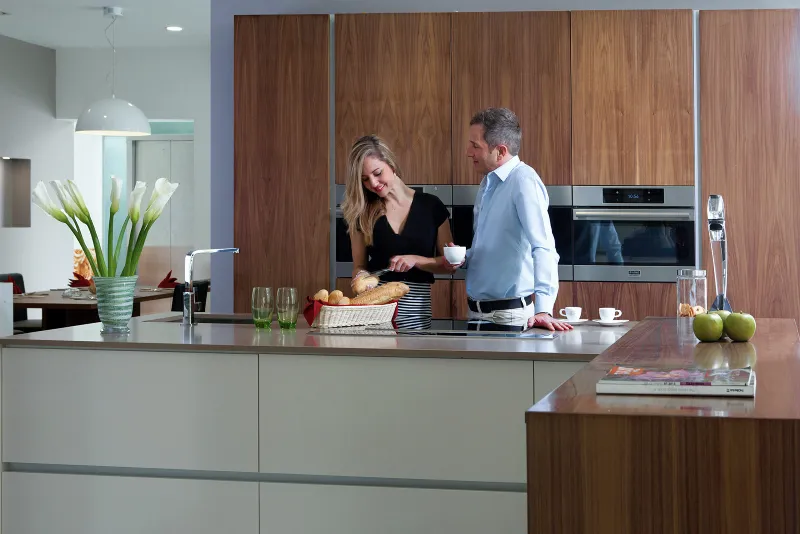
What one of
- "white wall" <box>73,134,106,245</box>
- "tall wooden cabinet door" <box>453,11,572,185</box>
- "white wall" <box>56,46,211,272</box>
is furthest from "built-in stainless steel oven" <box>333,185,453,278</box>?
"white wall" <box>73,134,106,245</box>

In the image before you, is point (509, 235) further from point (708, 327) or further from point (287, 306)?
point (708, 327)

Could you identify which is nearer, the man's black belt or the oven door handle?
the man's black belt

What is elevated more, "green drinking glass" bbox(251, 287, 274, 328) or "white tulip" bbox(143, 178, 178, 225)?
"white tulip" bbox(143, 178, 178, 225)

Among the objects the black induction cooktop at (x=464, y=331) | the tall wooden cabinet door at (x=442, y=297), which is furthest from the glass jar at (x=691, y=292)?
the tall wooden cabinet door at (x=442, y=297)

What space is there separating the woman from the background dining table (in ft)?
8.23

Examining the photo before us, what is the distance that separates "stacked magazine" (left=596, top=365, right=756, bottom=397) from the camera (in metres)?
1.36

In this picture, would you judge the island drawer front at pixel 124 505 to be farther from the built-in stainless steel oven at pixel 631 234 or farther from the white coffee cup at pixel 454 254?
the built-in stainless steel oven at pixel 631 234

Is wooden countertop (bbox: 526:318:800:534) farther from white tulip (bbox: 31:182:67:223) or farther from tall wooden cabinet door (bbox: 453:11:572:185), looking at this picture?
tall wooden cabinet door (bbox: 453:11:572:185)

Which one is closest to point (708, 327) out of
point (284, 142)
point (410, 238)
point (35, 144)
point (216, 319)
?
point (410, 238)

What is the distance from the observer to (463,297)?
4805 mm

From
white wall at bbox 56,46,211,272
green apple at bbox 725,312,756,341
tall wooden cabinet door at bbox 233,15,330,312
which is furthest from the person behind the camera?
white wall at bbox 56,46,211,272

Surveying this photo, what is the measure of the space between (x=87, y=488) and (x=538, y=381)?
Result: 133 centimetres

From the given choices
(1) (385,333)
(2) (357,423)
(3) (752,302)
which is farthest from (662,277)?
(2) (357,423)

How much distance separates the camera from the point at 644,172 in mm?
4664
